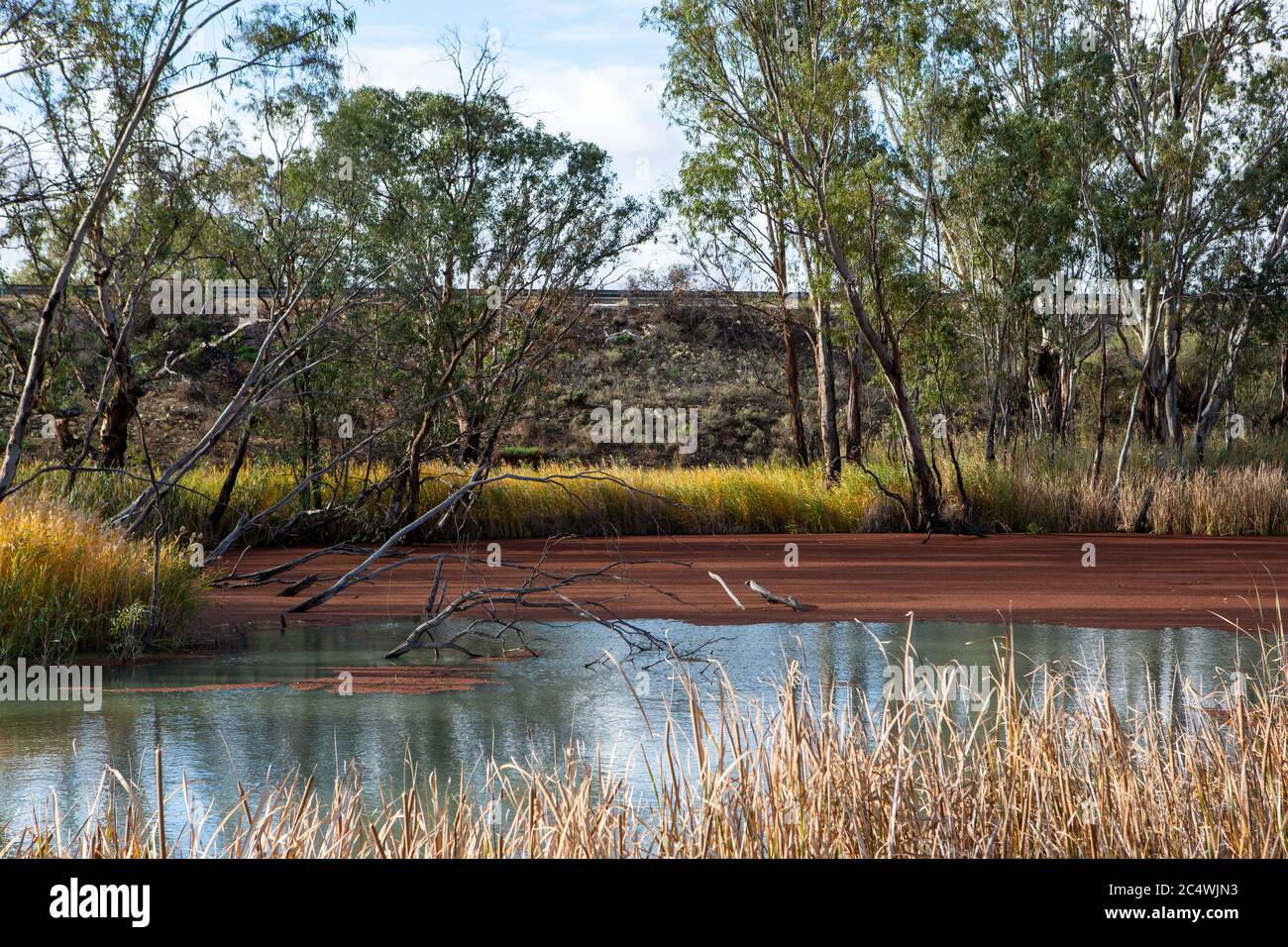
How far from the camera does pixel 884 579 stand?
14258 millimetres

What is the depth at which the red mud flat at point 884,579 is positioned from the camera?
1166cm

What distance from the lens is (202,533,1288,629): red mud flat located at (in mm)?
11664

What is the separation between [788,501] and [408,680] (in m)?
12.4

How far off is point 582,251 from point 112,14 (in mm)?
9070

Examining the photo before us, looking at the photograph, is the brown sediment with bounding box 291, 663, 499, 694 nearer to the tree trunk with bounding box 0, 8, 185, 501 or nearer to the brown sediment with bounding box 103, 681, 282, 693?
the brown sediment with bounding box 103, 681, 282, 693

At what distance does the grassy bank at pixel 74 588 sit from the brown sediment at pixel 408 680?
170 cm

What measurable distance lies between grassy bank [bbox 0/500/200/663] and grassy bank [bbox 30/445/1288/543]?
7.36 m
